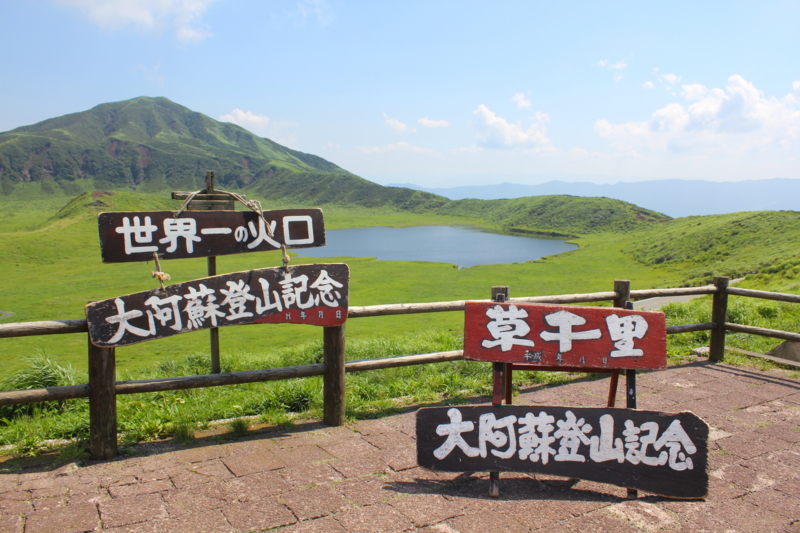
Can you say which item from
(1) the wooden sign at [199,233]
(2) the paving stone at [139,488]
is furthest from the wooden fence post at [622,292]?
(2) the paving stone at [139,488]

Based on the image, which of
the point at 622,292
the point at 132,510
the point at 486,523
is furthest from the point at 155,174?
the point at 486,523

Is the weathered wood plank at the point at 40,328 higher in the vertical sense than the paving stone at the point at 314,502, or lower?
higher

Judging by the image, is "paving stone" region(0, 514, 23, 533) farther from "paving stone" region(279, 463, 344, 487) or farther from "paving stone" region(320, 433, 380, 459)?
"paving stone" region(320, 433, 380, 459)

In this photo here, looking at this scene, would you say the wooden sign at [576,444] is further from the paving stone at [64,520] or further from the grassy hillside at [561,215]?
the grassy hillside at [561,215]

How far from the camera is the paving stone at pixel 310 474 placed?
3336 millimetres

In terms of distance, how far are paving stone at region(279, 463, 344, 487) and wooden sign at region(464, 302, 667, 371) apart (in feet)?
3.93

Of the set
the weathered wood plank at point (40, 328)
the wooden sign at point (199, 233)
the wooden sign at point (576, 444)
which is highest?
the wooden sign at point (199, 233)

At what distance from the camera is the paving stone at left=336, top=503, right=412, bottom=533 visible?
2.81 meters

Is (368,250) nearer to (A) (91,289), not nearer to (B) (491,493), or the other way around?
(A) (91,289)

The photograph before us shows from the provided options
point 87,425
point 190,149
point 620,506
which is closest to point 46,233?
point 87,425

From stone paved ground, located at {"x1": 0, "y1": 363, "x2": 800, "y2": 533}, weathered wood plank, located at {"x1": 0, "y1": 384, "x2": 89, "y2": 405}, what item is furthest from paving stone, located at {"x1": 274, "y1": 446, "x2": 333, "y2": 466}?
weathered wood plank, located at {"x1": 0, "y1": 384, "x2": 89, "y2": 405}

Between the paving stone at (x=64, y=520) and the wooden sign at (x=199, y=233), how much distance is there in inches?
63.7

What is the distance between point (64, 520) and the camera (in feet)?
9.35

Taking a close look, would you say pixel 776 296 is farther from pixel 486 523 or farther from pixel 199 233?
pixel 199 233
